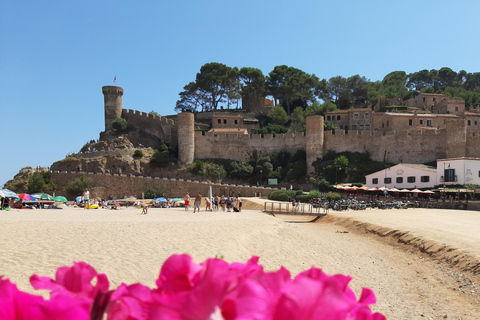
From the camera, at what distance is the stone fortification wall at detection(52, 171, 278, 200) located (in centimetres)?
4484

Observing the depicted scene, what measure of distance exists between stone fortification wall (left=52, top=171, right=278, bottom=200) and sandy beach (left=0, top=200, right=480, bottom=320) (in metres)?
27.6

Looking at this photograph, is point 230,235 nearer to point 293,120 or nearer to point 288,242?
point 288,242

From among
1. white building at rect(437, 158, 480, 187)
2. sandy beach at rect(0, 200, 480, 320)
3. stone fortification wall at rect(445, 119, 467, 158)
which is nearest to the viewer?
sandy beach at rect(0, 200, 480, 320)

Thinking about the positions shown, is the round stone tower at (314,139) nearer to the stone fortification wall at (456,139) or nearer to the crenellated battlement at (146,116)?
the stone fortification wall at (456,139)

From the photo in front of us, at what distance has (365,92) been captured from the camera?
257 ft

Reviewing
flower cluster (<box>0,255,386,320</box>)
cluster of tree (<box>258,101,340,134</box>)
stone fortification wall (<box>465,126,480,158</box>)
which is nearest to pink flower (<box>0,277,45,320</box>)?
flower cluster (<box>0,255,386,320</box>)

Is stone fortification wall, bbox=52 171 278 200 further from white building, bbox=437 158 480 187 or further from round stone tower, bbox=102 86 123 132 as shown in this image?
white building, bbox=437 158 480 187

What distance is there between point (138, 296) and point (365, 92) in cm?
8236

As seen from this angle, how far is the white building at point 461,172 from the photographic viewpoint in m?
36.1

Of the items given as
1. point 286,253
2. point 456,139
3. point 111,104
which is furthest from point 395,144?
point 111,104

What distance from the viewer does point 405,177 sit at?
39594 mm

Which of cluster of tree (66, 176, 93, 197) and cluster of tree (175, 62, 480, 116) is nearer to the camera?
cluster of tree (66, 176, 93, 197)

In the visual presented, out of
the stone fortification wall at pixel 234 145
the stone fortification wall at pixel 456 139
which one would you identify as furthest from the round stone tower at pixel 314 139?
the stone fortification wall at pixel 456 139

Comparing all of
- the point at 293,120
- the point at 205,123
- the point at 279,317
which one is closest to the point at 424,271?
the point at 279,317
